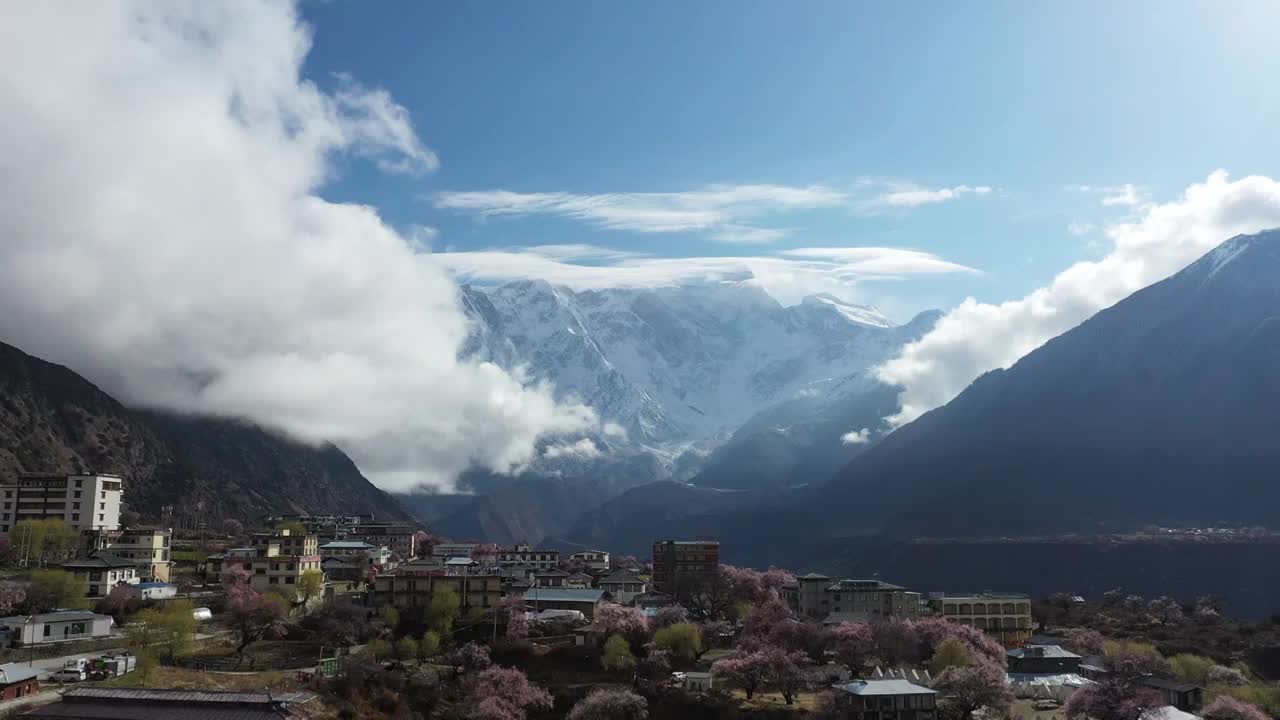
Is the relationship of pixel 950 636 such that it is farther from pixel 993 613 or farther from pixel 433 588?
pixel 433 588

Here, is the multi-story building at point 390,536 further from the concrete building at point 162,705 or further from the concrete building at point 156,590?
the concrete building at point 162,705

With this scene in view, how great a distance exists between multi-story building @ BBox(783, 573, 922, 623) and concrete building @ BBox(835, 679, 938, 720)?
35288 mm

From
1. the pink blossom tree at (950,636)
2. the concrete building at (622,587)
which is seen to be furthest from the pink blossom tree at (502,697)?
the concrete building at (622,587)

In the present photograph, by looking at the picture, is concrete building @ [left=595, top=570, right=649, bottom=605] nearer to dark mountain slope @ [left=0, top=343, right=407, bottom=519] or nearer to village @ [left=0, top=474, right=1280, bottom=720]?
village @ [left=0, top=474, right=1280, bottom=720]

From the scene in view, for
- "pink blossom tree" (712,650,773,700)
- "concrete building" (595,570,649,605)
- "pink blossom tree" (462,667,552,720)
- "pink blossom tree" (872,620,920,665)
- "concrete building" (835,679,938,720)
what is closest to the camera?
"pink blossom tree" (462,667,552,720)

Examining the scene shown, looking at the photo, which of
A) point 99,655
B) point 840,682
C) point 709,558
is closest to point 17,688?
point 99,655

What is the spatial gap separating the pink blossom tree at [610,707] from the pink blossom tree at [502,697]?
2.65 meters

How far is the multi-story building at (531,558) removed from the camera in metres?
136

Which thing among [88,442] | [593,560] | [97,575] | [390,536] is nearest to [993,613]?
[593,560]

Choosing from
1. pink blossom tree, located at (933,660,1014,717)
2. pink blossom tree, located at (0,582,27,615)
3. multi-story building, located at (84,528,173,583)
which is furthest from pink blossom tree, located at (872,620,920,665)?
multi-story building, located at (84,528,173,583)

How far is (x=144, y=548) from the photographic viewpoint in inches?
3871

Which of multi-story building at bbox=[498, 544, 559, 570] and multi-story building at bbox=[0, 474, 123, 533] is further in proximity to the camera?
multi-story building at bbox=[498, 544, 559, 570]

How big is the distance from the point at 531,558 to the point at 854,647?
65600 mm

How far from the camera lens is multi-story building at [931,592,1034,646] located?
104 metres
